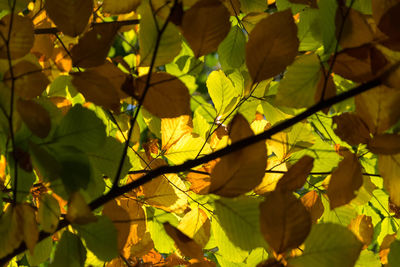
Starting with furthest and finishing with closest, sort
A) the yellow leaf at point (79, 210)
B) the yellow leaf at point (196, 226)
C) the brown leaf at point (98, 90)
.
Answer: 1. the yellow leaf at point (196, 226)
2. the brown leaf at point (98, 90)
3. the yellow leaf at point (79, 210)

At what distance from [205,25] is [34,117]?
22 cm

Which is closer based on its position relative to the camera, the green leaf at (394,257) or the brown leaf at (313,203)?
the green leaf at (394,257)

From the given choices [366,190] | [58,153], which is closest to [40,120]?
[58,153]

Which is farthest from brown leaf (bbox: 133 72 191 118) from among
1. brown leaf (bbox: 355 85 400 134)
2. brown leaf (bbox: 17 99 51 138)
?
brown leaf (bbox: 355 85 400 134)

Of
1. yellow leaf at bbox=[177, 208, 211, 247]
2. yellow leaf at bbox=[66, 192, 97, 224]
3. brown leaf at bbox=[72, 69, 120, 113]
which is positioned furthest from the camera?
yellow leaf at bbox=[177, 208, 211, 247]

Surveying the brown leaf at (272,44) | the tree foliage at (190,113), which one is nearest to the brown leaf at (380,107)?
the tree foliage at (190,113)

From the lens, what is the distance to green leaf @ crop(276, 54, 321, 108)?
474 mm

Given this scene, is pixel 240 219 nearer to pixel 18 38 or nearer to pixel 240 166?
pixel 240 166

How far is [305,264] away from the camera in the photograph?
1.46ft

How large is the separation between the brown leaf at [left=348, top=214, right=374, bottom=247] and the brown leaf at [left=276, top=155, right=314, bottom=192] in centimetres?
42

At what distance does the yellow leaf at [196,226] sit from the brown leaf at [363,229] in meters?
0.31

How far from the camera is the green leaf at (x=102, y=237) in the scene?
0.45 metres

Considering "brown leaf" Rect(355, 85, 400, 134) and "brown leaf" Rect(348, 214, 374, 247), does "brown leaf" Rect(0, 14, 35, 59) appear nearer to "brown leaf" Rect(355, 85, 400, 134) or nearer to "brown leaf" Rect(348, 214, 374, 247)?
"brown leaf" Rect(355, 85, 400, 134)

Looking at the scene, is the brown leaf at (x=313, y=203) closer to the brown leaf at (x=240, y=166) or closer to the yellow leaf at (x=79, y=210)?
the brown leaf at (x=240, y=166)
